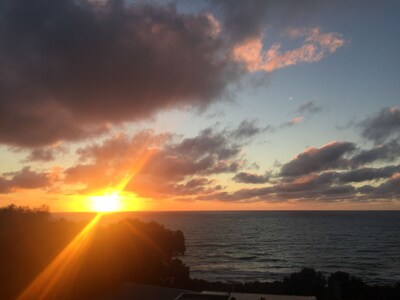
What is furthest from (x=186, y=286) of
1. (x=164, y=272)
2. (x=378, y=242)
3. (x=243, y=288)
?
(x=378, y=242)

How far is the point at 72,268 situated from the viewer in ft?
95.3

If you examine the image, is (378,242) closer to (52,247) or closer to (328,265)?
(328,265)

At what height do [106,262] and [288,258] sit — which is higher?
[106,262]

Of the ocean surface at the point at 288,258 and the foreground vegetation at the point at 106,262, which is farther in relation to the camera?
the ocean surface at the point at 288,258

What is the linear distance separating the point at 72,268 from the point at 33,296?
4.40m

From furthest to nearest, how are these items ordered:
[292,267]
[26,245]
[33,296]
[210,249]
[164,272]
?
[210,249] < [292,267] < [164,272] < [26,245] < [33,296]

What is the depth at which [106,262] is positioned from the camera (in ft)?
106

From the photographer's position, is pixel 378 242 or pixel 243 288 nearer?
pixel 243 288

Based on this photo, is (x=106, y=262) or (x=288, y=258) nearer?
(x=106, y=262)

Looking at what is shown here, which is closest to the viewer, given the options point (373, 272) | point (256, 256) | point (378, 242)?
point (373, 272)

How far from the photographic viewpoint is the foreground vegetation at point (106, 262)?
1102 inches

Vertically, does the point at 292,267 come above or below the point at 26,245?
below

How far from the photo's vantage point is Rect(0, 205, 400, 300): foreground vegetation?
28.0m

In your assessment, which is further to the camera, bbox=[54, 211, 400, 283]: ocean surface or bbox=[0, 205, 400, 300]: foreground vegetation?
bbox=[54, 211, 400, 283]: ocean surface
